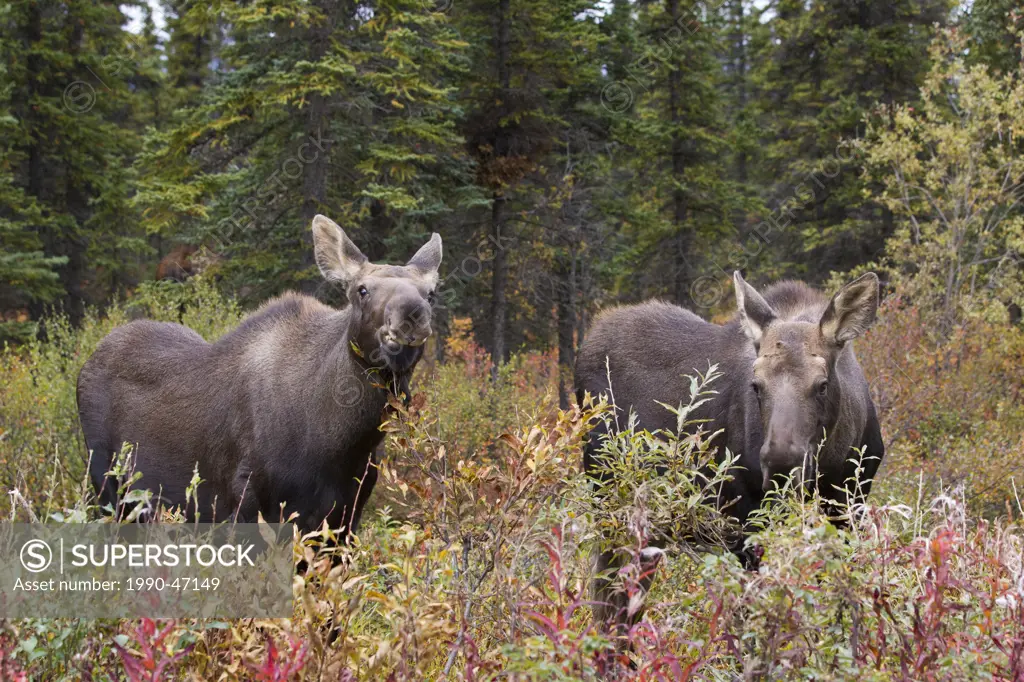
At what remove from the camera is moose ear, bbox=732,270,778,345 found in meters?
5.53

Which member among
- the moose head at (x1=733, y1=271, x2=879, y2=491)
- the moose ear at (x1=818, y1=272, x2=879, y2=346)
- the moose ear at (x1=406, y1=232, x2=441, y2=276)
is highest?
the moose ear at (x1=406, y1=232, x2=441, y2=276)

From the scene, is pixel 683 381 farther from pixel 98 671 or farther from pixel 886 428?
pixel 886 428

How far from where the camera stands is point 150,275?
1231 inches

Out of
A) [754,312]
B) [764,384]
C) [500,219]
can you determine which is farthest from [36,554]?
[500,219]

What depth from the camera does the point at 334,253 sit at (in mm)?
6141

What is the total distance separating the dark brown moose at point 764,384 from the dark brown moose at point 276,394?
148cm

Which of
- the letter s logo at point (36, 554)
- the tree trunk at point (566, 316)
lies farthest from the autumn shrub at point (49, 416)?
the tree trunk at point (566, 316)

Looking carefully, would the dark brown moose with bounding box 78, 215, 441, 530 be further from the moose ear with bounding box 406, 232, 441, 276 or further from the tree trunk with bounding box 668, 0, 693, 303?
the tree trunk with bounding box 668, 0, 693, 303

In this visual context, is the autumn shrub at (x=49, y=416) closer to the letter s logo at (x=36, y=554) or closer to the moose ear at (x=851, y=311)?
the letter s logo at (x=36, y=554)

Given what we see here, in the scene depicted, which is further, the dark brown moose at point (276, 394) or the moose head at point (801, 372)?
the dark brown moose at point (276, 394)

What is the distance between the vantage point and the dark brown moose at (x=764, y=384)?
490 centimetres

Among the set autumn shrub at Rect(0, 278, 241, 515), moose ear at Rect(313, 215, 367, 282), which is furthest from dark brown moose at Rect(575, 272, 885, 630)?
autumn shrub at Rect(0, 278, 241, 515)

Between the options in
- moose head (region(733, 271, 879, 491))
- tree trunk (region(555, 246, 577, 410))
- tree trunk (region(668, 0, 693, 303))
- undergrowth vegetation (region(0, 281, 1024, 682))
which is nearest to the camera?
undergrowth vegetation (region(0, 281, 1024, 682))

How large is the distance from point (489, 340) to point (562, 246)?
316 centimetres
